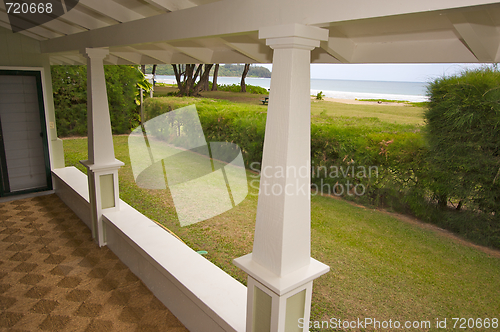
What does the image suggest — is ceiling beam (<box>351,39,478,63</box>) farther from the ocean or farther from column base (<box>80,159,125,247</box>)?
the ocean

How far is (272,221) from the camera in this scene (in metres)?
1.38

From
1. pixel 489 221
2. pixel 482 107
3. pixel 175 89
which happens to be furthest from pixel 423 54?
pixel 175 89

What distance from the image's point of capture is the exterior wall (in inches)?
177

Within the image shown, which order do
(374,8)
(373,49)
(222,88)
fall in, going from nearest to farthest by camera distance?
1. (374,8)
2. (373,49)
3. (222,88)

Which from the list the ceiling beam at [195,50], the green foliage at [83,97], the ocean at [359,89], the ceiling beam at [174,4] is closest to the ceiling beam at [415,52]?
the ceiling beam at [174,4]

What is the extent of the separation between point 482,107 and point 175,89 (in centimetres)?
1122

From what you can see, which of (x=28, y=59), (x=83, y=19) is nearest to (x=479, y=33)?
(x=83, y=19)

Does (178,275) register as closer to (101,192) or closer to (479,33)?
(101,192)

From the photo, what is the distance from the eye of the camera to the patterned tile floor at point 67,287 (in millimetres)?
2410

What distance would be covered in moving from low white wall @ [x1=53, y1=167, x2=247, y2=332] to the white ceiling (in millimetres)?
1668

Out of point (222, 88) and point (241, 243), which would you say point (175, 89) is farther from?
point (241, 243)

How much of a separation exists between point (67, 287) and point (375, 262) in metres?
3.15

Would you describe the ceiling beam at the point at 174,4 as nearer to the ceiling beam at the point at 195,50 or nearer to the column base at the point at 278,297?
the ceiling beam at the point at 195,50

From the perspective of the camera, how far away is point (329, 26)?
1.31 meters
